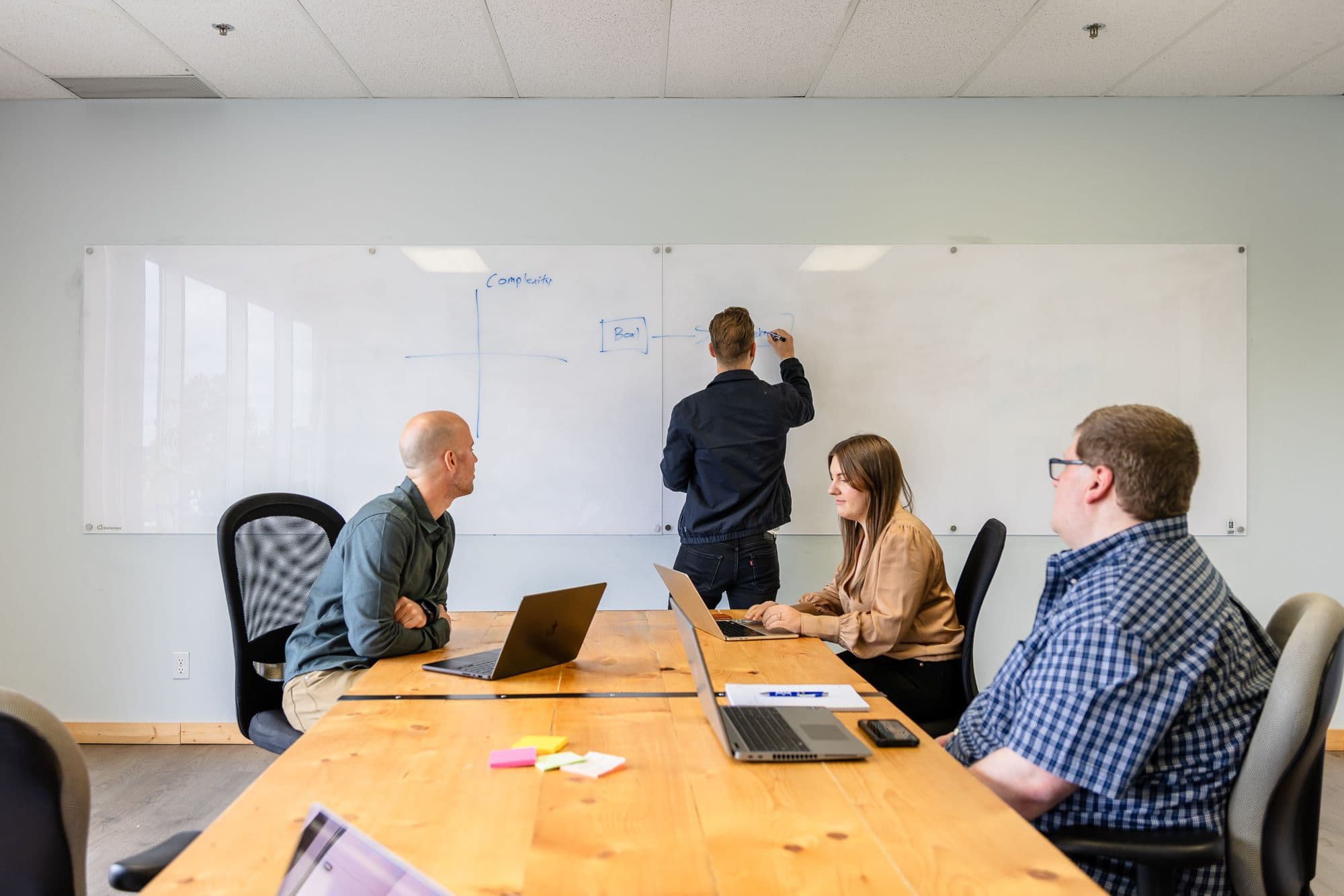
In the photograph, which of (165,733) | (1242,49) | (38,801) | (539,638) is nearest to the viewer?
(38,801)

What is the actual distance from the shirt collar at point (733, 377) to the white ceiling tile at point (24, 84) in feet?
8.90

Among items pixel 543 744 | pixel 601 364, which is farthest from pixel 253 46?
pixel 543 744

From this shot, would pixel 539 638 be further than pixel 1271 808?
Yes

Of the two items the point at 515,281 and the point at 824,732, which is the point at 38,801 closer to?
the point at 824,732

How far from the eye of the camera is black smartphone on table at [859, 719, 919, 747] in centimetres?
139

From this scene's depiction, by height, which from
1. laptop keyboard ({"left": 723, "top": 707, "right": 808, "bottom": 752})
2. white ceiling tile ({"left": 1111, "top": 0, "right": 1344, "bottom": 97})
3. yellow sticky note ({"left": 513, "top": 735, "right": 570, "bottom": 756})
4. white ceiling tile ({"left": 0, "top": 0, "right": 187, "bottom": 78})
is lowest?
yellow sticky note ({"left": 513, "top": 735, "right": 570, "bottom": 756})

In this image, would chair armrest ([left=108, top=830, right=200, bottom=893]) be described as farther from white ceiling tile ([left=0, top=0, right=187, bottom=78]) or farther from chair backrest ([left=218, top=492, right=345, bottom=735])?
white ceiling tile ([left=0, top=0, right=187, bottom=78])

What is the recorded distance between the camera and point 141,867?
3.57 feet

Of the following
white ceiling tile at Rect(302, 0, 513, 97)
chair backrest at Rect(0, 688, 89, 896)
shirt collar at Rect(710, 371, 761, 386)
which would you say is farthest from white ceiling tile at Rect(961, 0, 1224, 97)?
chair backrest at Rect(0, 688, 89, 896)

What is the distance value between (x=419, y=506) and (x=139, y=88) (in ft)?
7.71

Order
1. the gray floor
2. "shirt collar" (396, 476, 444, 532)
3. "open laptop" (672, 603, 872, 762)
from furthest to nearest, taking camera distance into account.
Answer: the gray floor → "shirt collar" (396, 476, 444, 532) → "open laptop" (672, 603, 872, 762)

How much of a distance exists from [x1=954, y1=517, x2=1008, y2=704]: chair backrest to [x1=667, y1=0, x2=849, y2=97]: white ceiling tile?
5.56ft

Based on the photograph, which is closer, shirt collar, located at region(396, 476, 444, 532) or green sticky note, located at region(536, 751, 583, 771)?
green sticky note, located at region(536, 751, 583, 771)

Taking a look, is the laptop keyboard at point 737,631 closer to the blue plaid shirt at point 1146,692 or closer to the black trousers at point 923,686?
the black trousers at point 923,686
